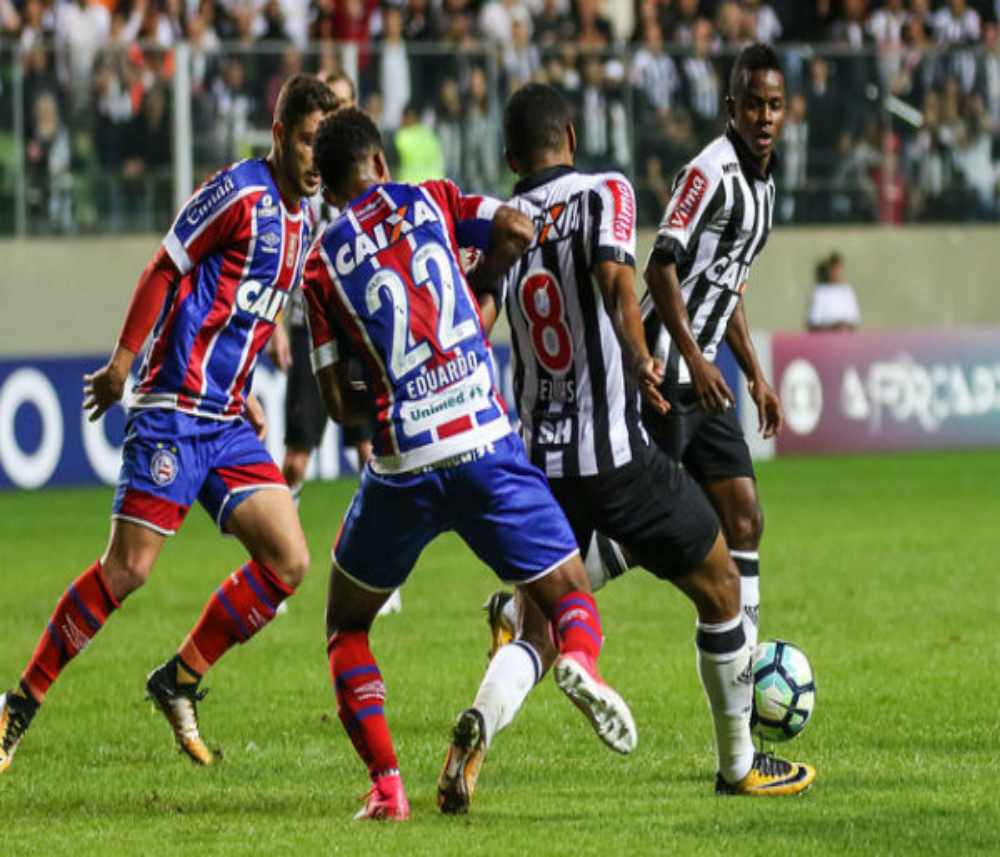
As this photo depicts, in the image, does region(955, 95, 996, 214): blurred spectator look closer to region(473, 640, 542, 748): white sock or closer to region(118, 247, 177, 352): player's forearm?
region(118, 247, 177, 352): player's forearm

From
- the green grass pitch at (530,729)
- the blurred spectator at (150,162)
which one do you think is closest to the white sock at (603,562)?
the green grass pitch at (530,729)

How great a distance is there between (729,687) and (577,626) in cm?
75

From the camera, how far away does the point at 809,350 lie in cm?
2298

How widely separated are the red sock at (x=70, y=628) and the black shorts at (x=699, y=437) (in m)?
2.04

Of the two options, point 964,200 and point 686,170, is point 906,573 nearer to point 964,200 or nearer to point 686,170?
point 686,170

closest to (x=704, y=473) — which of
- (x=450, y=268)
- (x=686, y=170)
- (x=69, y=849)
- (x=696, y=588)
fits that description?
(x=686, y=170)

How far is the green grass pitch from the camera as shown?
6.31m

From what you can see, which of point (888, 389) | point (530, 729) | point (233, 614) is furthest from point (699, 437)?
point (888, 389)

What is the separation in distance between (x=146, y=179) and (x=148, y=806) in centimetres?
1525

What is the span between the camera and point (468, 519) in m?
6.44

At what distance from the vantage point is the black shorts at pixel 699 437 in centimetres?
827

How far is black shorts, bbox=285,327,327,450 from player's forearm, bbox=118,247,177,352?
454 centimetres

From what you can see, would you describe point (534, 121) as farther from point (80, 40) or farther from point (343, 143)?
point (80, 40)

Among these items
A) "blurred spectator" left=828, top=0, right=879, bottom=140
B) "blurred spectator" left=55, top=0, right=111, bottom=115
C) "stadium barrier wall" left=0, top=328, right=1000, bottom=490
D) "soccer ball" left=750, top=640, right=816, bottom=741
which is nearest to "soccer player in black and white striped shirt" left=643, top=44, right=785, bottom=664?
"soccer ball" left=750, top=640, right=816, bottom=741
